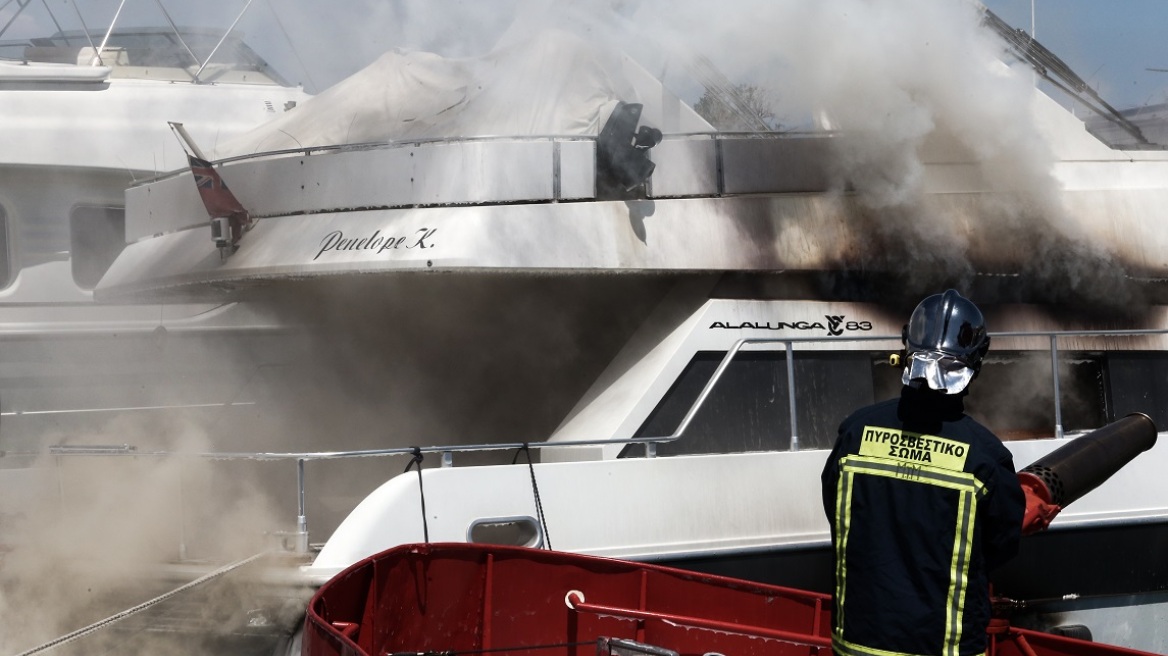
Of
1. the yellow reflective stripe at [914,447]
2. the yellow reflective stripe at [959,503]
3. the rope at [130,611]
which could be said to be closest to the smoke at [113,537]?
the rope at [130,611]

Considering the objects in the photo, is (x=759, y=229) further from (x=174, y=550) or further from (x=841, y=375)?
(x=174, y=550)

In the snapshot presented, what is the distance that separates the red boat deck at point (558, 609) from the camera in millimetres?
4391

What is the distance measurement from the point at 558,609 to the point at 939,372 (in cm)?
248

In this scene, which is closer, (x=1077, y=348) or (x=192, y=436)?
(x=1077, y=348)

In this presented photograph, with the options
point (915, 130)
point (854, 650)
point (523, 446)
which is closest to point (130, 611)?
point (523, 446)

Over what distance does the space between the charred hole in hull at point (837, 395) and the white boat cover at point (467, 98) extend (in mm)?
1686

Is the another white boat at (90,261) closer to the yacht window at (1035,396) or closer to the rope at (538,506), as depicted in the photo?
the rope at (538,506)

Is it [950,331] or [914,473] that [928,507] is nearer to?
[914,473]

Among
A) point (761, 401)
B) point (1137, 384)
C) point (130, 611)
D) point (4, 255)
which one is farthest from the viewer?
point (4, 255)

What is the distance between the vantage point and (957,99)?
7527 mm

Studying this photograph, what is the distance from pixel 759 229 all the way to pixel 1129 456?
3.37 m

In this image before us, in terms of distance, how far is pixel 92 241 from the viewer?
12.0m

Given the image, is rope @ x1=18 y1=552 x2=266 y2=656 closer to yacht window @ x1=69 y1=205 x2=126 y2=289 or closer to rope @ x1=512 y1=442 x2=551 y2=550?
rope @ x1=512 y1=442 x2=551 y2=550

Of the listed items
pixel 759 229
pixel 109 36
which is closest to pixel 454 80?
pixel 759 229
